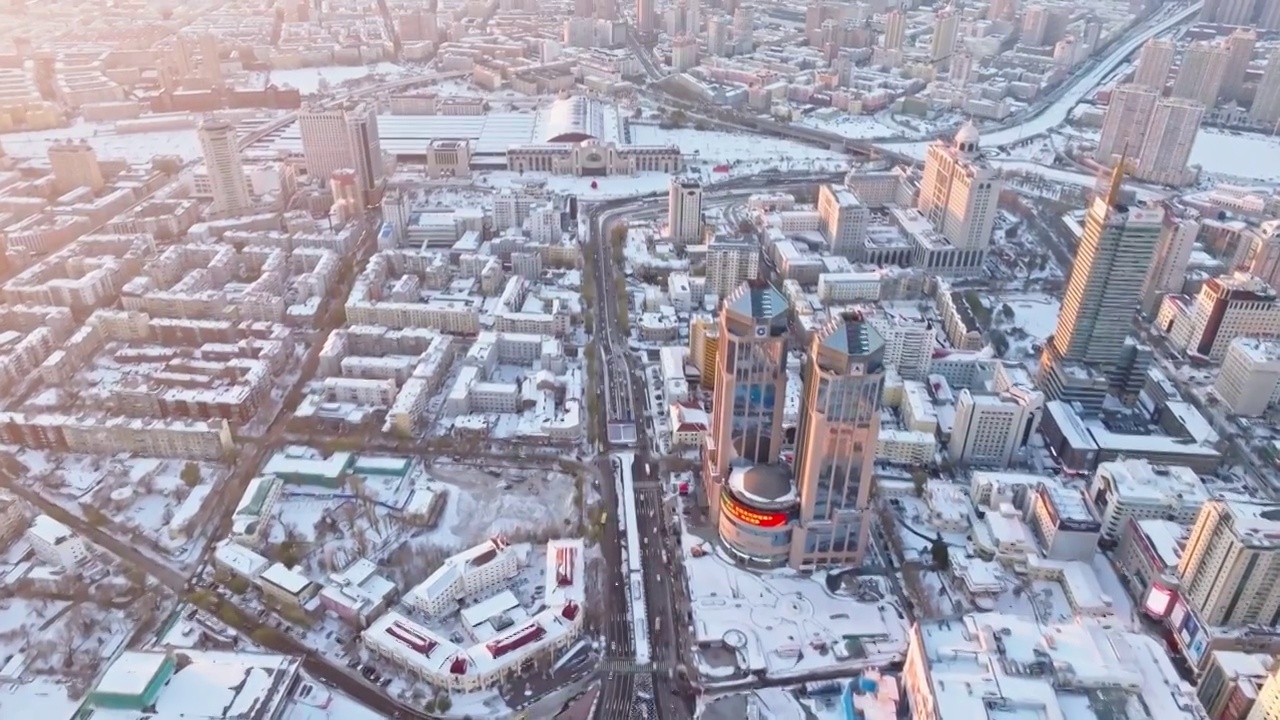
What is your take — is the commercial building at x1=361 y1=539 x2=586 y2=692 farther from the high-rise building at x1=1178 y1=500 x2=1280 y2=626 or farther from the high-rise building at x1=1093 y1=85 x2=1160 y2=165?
the high-rise building at x1=1093 y1=85 x2=1160 y2=165

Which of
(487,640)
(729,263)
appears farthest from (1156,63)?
(487,640)

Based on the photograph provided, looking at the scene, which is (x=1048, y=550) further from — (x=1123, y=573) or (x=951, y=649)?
(x=951, y=649)

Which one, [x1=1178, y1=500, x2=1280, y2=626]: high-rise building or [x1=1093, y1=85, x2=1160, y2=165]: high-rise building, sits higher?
[x1=1093, y1=85, x2=1160, y2=165]: high-rise building

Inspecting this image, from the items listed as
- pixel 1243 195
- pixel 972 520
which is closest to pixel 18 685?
pixel 972 520

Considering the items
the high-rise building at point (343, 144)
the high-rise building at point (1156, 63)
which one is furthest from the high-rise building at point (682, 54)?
the high-rise building at point (1156, 63)

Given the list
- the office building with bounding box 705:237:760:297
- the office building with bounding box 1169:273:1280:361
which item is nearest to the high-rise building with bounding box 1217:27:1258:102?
the office building with bounding box 1169:273:1280:361

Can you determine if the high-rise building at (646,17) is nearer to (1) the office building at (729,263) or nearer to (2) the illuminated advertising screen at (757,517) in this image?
(1) the office building at (729,263)

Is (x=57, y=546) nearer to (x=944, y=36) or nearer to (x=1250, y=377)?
(x=1250, y=377)
